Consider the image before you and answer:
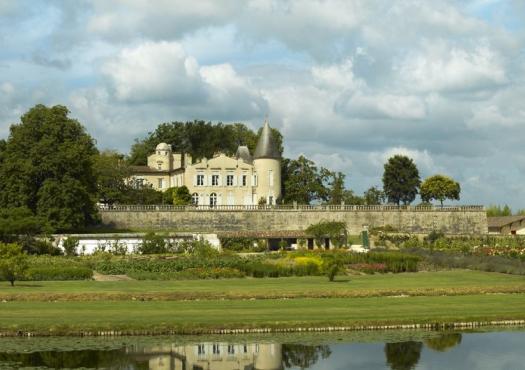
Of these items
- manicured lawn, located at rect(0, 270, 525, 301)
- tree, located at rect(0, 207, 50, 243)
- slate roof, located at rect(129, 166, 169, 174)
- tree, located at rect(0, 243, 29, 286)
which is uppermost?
slate roof, located at rect(129, 166, 169, 174)

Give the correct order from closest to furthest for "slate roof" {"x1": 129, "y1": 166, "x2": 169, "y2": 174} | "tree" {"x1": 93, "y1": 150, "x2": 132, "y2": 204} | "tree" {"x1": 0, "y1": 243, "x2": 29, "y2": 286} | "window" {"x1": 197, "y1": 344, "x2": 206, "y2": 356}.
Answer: "window" {"x1": 197, "y1": 344, "x2": 206, "y2": 356} < "tree" {"x1": 0, "y1": 243, "x2": 29, "y2": 286} < "tree" {"x1": 93, "y1": 150, "x2": 132, "y2": 204} < "slate roof" {"x1": 129, "y1": 166, "x2": 169, "y2": 174}

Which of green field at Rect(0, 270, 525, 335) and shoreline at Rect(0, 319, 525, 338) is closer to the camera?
shoreline at Rect(0, 319, 525, 338)

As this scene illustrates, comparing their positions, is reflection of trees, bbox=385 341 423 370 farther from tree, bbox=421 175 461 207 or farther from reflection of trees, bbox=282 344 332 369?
tree, bbox=421 175 461 207

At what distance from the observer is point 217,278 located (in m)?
44.0

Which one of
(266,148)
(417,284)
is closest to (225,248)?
(266,148)

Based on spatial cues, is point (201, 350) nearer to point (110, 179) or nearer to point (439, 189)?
point (110, 179)

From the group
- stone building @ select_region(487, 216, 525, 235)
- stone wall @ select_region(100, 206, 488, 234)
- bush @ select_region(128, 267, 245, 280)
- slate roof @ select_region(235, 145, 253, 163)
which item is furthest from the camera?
slate roof @ select_region(235, 145, 253, 163)

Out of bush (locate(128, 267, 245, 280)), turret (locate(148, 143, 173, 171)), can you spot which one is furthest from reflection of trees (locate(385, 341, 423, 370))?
turret (locate(148, 143, 173, 171))

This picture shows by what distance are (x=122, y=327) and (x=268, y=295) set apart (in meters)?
8.61

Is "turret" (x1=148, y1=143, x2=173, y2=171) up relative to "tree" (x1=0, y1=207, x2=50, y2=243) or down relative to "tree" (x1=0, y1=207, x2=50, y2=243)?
up

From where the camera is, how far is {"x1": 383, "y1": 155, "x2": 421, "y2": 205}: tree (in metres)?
99.9

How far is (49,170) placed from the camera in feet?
223

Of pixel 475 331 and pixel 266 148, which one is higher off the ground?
pixel 266 148

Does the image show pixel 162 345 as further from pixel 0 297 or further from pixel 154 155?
pixel 154 155
